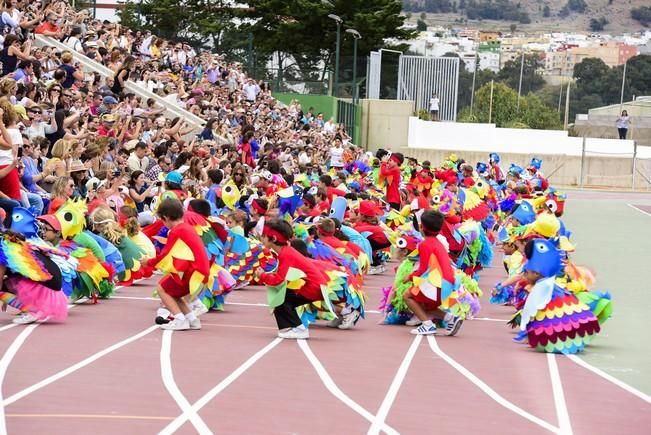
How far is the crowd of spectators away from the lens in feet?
56.6

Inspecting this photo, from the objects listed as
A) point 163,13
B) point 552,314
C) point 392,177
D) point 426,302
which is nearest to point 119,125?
point 392,177

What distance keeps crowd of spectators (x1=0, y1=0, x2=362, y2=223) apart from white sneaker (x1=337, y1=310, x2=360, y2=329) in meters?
3.41

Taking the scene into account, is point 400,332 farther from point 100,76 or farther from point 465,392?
point 100,76

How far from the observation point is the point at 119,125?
22.2 m

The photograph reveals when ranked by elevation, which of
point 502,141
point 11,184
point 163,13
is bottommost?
point 502,141

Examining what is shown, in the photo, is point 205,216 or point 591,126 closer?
point 205,216

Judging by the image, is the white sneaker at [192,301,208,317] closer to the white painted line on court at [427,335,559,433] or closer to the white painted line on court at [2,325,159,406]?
the white painted line on court at [2,325,159,406]

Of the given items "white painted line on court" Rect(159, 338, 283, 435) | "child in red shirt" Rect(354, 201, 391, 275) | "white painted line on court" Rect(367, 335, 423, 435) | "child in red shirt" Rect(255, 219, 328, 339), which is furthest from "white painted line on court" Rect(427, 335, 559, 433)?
"child in red shirt" Rect(354, 201, 391, 275)

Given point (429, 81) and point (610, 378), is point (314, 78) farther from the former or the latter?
point (610, 378)

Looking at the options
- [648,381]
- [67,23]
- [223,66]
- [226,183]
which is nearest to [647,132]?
[223,66]

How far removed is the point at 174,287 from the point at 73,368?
105 inches

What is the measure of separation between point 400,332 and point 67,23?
60.1 ft

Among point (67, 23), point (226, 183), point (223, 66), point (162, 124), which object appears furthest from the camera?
point (223, 66)

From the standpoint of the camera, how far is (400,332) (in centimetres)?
1408
